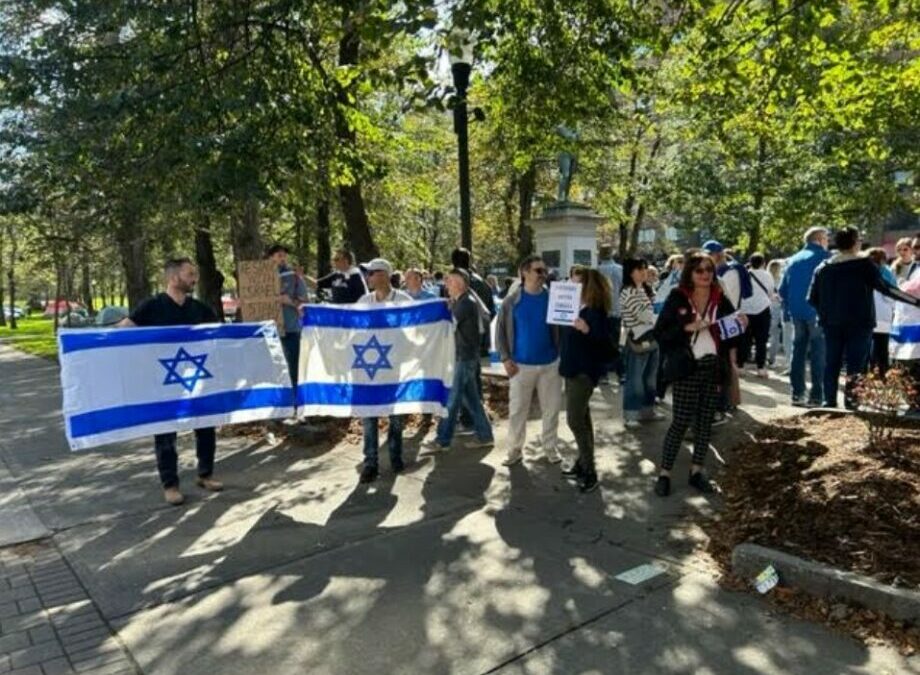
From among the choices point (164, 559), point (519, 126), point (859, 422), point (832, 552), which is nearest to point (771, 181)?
point (519, 126)

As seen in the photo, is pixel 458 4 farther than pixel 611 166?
No

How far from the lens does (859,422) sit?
22.6 ft

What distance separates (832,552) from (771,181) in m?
18.6

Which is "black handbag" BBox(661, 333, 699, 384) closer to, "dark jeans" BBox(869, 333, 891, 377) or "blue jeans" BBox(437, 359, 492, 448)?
"blue jeans" BBox(437, 359, 492, 448)

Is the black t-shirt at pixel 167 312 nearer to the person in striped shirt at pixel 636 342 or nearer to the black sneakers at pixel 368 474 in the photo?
the black sneakers at pixel 368 474

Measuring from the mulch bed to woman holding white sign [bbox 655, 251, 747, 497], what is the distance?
1.71ft

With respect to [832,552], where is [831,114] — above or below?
above

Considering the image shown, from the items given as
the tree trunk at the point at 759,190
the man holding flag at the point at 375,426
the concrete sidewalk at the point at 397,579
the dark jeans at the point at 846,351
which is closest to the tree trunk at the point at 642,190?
the tree trunk at the point at 759,190

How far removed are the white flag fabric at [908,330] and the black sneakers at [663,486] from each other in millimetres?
4170

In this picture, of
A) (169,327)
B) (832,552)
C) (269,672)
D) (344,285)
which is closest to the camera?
(269,672)

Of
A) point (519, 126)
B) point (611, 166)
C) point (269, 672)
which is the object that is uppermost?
point (611, 166)

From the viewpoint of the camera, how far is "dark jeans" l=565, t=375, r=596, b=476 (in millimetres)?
6023

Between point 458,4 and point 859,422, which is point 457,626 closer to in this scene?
point 859,422

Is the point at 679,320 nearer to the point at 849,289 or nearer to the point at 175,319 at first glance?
the point at 849,289
